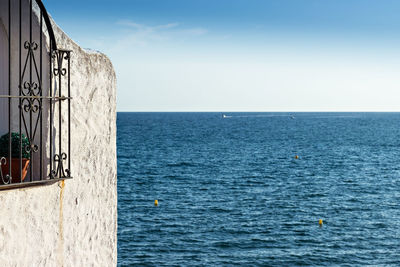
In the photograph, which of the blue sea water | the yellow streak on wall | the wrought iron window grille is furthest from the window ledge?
the blue sea water

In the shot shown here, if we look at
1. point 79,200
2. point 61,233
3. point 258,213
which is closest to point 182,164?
point 258,213

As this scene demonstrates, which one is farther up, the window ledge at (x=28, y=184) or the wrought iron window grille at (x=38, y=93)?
the wrought iron window grille at (x=38, y=93)

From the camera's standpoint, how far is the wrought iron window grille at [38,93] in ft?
17.1

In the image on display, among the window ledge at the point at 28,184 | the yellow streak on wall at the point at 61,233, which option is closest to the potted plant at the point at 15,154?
the window ledge at the point at 28,184

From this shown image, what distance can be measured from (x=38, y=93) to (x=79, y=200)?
1403 millimetres

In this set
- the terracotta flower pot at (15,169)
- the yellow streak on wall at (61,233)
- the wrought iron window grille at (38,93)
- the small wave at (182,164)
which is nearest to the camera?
the terracotta flower pot at (15,169)

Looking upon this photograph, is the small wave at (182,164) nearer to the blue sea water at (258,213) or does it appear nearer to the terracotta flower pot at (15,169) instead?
the blue sea water at (258,213)

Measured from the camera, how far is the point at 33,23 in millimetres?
5320

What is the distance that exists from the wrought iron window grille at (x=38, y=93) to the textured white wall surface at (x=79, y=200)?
0.48 feet

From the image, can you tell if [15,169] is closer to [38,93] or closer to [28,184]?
[28,184]

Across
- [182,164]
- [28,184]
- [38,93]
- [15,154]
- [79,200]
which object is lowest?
[182,164]

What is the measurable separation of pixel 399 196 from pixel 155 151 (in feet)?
129

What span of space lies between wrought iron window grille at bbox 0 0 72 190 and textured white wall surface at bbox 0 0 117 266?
147 millimetres

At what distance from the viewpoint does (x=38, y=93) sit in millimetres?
5246
